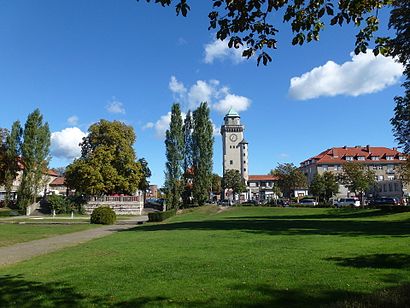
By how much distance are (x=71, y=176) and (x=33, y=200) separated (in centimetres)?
664

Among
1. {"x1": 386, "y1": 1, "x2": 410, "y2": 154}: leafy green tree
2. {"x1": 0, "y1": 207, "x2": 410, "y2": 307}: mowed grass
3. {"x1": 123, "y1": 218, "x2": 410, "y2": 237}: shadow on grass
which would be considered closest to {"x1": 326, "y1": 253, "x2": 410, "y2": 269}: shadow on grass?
{"x1": 0, "y1": 207, "x2": 410, "y2": 307}: mowed grass

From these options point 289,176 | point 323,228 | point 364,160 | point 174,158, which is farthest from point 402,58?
point 364,160

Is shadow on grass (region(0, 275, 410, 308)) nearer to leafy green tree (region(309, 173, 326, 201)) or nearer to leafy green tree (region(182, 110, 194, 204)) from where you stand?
leafy green tree (region(182, 110, 194, 204))

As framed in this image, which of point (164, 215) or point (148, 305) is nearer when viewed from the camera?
point (148, 305)

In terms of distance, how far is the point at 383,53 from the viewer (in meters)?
6.09

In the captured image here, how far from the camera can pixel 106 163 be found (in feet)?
201

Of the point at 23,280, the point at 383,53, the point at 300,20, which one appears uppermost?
the point at 300,20

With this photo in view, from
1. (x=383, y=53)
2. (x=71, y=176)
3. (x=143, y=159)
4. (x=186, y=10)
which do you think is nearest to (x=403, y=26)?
(x=383, y=53)

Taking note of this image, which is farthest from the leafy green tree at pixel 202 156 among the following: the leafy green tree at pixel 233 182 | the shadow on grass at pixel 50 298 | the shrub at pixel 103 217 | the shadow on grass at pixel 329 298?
the shadow on grass at pixel 329 298

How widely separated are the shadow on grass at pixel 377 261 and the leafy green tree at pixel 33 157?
58.1 meters

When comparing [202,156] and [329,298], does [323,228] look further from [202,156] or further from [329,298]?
[202,156]

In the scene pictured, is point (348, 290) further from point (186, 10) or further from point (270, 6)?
point (186, 10)

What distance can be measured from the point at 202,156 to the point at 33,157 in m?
26.4

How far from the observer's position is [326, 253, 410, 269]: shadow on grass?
399 inches
